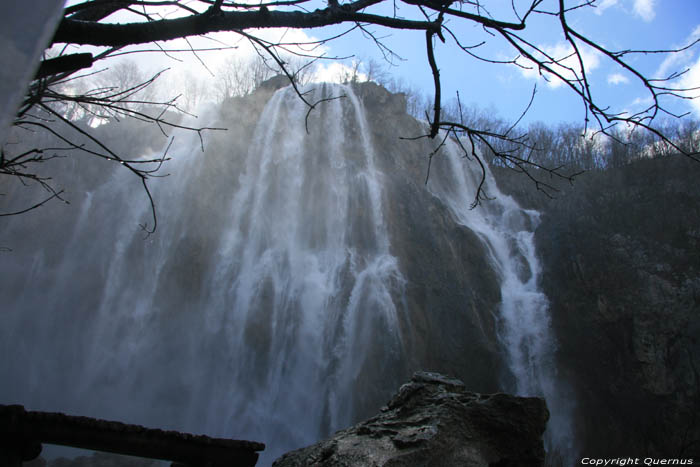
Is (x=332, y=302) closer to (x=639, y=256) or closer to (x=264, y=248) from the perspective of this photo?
(x=264, y=248)

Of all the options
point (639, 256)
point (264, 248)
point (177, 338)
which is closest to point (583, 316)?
point (639, 256)

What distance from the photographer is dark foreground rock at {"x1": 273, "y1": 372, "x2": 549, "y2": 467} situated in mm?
3197

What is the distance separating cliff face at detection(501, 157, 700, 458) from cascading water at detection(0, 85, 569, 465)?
1.01m

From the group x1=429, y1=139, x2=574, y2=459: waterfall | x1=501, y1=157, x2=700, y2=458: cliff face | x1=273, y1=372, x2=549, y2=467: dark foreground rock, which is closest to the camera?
x1=273, y1=372, x2=549, y2=467: dark foreground rock

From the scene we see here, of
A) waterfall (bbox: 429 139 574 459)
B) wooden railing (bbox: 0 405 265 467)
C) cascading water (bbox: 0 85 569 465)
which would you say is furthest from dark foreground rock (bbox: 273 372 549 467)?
cascading water (bbox: 0 85 569 465)

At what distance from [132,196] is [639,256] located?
72.5 ft

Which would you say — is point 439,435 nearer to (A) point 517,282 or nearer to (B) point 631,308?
(B) point 631,308

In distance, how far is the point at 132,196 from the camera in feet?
68.0

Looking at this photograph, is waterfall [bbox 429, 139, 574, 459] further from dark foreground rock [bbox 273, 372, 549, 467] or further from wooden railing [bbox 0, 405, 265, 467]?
wooden railing [bbox 0, 405, 265, 467]

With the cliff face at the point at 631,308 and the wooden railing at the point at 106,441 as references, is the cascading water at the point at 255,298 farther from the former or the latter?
the wooden railing at the point at 106,441

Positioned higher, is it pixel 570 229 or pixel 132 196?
pixel 132 196

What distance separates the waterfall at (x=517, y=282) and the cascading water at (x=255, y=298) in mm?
82

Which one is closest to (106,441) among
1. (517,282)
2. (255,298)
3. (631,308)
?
(255,298)

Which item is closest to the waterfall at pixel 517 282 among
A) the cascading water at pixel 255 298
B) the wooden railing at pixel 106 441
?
the cascading water at pixel 255 298
